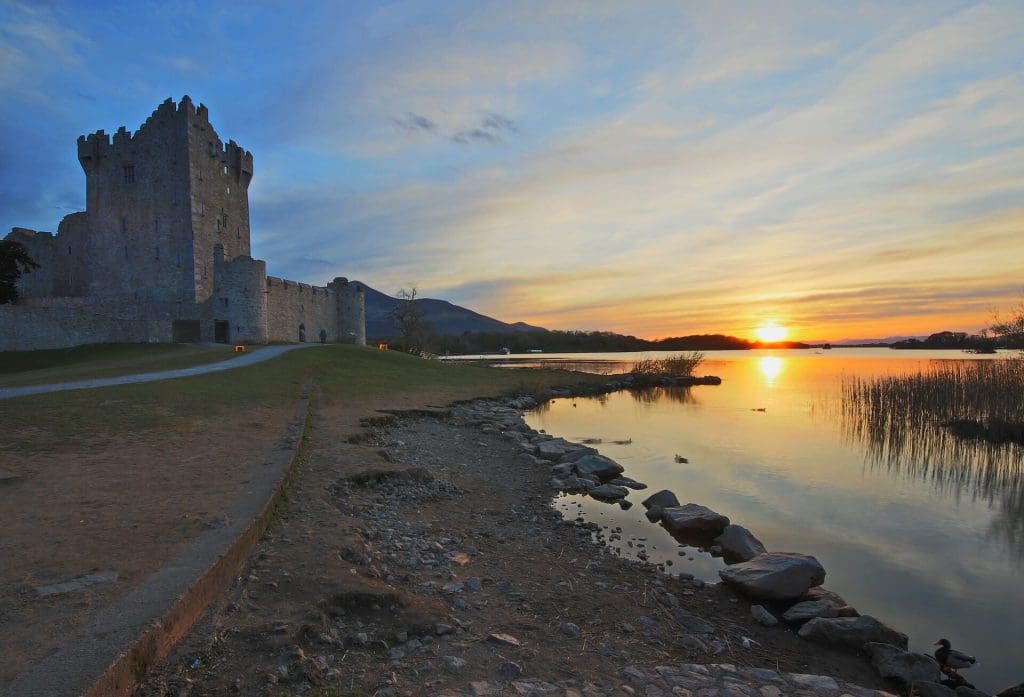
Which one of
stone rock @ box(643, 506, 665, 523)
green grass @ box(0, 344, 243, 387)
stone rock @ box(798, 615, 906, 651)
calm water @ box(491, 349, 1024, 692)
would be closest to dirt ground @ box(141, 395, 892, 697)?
stone rock @ box(798, 615, 906, 651)

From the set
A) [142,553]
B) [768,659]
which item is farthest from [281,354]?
[768,659]

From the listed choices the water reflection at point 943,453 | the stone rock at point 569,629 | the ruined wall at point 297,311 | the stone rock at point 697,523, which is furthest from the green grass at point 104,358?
the water reflection at point 943,453

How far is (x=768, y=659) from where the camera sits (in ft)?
16.6

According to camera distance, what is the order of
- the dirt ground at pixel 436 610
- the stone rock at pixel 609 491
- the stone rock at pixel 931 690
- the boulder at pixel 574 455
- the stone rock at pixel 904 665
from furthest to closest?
the boulder at pixel 574 455
the stone rock at pixel 609 491
the stone rock at pixel 904 665
the stone rock at pixel 931 690
the dirt ground at pixel 436 610

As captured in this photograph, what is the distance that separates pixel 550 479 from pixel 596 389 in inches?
878

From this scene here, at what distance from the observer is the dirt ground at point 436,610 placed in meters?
3.75

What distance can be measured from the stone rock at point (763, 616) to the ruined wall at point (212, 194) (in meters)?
38.4

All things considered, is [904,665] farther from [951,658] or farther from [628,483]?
[628,483]

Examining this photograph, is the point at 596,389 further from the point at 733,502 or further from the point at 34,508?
the point at 34,508

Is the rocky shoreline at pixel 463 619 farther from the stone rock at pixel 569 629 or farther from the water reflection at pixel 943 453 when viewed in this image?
the water reflection at pixel 943 453

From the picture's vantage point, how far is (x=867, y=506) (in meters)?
10.9

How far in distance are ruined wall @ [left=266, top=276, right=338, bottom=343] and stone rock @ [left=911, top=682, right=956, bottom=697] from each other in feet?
128

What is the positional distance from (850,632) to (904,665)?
49 centimetres

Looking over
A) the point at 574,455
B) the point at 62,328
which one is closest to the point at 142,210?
the point at 62,328
